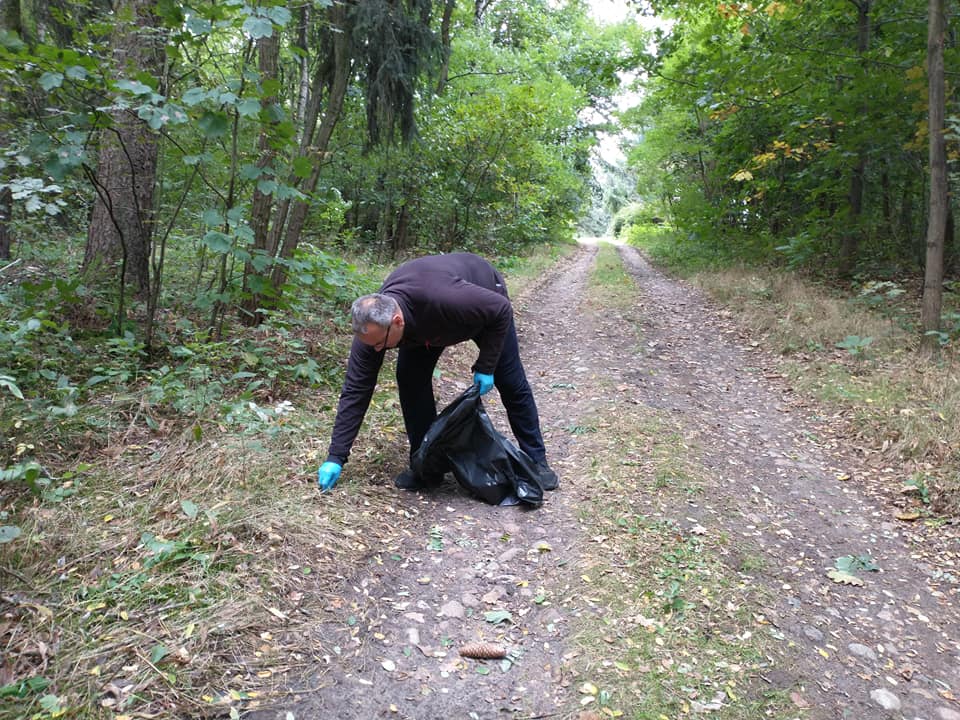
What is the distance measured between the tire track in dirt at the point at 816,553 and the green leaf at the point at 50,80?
4.38 m

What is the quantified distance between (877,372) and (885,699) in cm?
462

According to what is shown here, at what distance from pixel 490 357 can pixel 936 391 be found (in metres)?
4.37

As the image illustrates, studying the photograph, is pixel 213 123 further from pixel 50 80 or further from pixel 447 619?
pixel 447 619

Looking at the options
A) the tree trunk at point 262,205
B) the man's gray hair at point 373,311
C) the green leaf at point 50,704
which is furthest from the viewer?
the tree trunk at point 262,205

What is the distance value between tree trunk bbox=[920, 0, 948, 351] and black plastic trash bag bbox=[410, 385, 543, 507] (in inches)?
210

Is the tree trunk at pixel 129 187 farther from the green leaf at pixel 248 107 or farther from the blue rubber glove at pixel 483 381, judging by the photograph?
the blue rubber glove at pixel 483 381

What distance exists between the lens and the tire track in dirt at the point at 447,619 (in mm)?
2410

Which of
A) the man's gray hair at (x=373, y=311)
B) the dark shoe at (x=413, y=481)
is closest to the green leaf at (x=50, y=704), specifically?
the man's gray hair at (x=373, y=311)

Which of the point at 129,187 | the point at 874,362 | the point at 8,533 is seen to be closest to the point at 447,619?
the point at 8,533

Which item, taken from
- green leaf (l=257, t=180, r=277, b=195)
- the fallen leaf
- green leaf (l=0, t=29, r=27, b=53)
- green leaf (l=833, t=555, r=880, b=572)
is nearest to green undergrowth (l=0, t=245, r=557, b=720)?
green leaf (l=257, t=180, r=277, b=195)

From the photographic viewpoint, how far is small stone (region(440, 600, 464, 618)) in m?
2.96

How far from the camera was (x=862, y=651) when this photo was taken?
2.87 meters

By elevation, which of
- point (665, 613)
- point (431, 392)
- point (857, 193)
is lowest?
point (665, 613)

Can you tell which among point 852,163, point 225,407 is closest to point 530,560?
point 225,407
